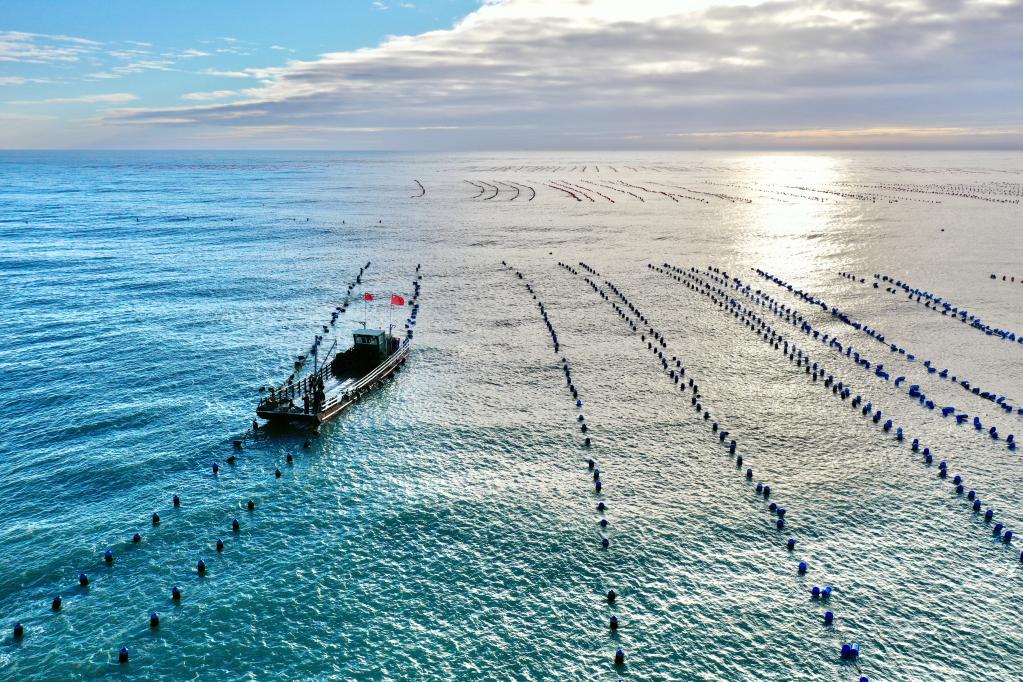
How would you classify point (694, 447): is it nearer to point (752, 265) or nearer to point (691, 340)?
point (691, 340)

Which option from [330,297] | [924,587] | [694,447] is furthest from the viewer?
[330,297]

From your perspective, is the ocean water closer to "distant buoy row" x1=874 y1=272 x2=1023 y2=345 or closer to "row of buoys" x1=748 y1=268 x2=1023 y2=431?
"row of buoys" x1=748 y1=268 x2=1023 y2=431

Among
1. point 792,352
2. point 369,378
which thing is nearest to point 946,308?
point 792,352

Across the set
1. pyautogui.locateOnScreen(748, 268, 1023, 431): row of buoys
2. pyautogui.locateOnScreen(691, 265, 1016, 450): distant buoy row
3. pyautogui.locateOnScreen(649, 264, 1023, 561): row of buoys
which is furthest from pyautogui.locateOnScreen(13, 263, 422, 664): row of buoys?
pyautogui.locateOnScreen(748, 268, 1023, 431): row of buoys

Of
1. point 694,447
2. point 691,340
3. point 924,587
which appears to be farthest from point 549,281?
point 924,587

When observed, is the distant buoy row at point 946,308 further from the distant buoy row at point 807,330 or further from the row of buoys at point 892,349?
the distant buoy row at point 807,330

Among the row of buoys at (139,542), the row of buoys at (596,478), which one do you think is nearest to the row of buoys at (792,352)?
the row of buoys at (596,478)

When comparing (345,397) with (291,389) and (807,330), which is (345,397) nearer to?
(291,389)
